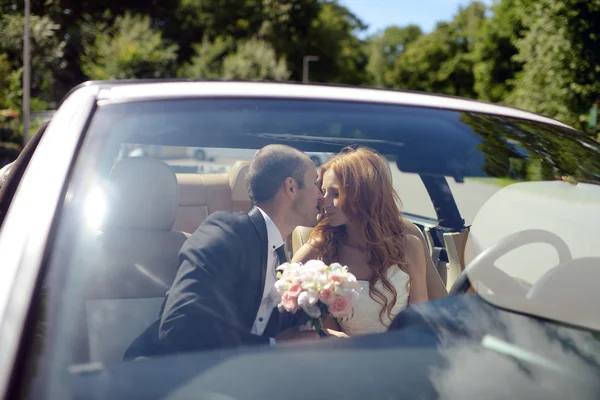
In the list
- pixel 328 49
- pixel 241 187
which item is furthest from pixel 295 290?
pixel 328 49

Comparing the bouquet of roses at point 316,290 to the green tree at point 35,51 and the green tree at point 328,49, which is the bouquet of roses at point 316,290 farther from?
the green tree at point 328,49

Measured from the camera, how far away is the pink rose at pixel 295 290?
5.79 feet

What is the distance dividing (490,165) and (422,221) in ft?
3.86

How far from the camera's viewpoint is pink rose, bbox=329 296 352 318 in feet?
6.02

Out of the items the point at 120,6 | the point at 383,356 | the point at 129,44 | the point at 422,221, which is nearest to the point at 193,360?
the point at 383,356

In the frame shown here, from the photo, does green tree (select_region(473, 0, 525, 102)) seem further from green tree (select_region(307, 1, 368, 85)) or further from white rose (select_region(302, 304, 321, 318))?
white rose (select_region(302, 304, 321, 318))

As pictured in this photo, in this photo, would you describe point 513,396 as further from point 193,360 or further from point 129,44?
point 129,44

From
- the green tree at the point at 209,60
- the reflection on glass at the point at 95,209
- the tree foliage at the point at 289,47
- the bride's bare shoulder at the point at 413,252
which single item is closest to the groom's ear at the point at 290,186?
the reflection on glass at the point at 95,209

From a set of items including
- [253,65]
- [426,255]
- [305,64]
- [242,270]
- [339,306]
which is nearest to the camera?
[242,270]

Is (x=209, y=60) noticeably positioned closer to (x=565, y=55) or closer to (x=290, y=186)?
(x=565, y=55)

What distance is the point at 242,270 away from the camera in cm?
174

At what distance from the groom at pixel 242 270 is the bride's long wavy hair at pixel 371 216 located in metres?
0.19

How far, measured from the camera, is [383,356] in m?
1.45

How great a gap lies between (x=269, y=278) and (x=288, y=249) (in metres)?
0.40
